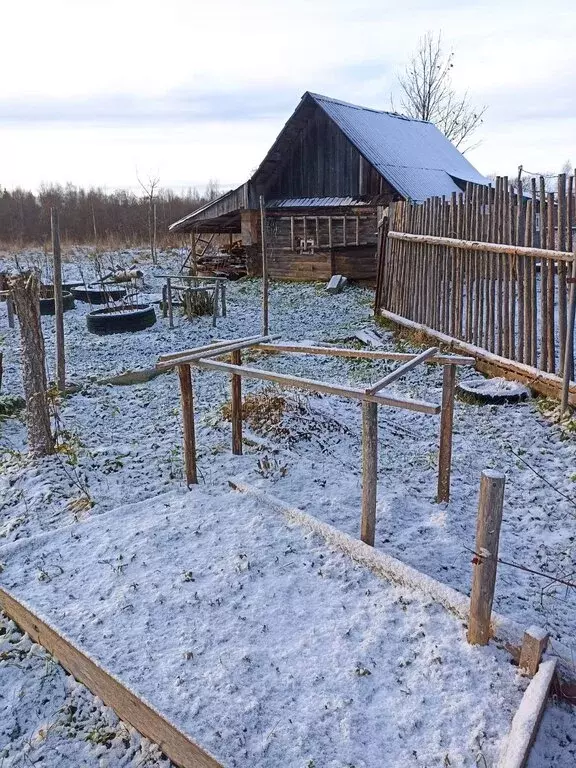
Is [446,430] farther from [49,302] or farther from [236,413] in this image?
[49,302]

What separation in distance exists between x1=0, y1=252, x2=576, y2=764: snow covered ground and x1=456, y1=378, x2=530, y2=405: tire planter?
175 millimetres

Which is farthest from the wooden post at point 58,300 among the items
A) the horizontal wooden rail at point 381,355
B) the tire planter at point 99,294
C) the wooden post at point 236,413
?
the tire planter at point 99,294

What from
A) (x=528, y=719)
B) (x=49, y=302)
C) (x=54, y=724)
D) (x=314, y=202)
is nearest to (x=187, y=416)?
(x=54, y=724)

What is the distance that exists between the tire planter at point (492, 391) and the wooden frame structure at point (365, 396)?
2.30 meters

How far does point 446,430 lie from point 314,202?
1522 cm

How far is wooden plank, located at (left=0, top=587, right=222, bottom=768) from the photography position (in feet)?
8.59

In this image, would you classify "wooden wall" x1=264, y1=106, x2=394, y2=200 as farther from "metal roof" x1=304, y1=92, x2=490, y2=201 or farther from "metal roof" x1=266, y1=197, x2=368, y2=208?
"metal roof" x1=304, y1=92, x2=490, y2=201

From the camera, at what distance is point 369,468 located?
394 cm

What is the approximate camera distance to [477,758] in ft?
8.16

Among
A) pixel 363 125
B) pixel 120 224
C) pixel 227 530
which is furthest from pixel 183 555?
pixel 120 224

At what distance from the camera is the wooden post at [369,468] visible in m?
3.89

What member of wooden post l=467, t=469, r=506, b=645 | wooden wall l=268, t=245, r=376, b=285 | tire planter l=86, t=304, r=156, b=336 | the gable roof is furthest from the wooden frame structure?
wooden wall l=268, t=245, r=376, b=285

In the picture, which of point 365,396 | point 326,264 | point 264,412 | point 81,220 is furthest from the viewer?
point 81,220

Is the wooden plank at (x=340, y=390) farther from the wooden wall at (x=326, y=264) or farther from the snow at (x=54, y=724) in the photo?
the wooden wall at (x=326, y=264)
